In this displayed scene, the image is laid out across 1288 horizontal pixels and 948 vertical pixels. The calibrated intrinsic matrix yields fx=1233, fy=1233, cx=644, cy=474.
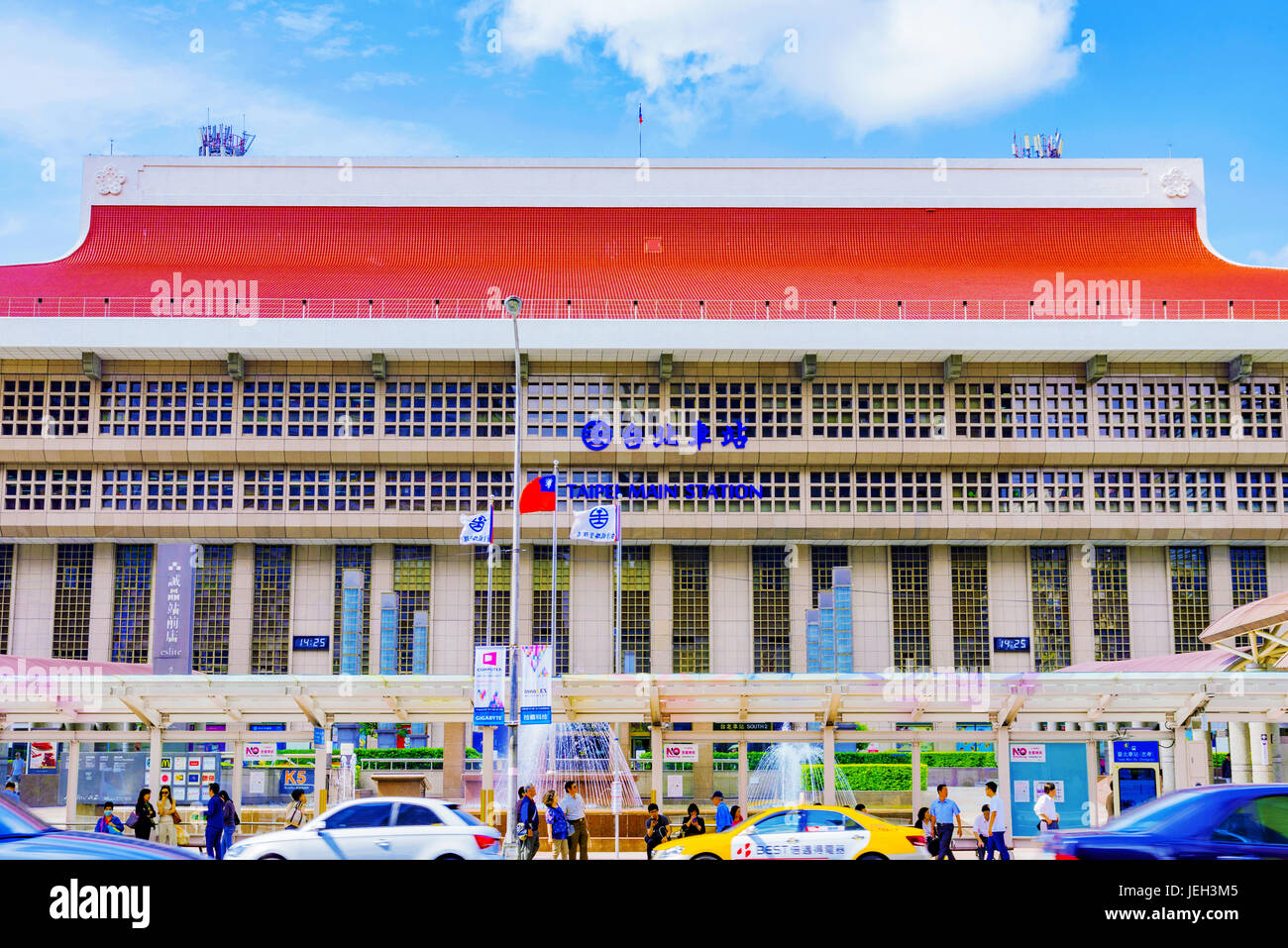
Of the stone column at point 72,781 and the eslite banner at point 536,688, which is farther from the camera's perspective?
the stone column at point 72,781

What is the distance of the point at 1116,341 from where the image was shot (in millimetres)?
46719

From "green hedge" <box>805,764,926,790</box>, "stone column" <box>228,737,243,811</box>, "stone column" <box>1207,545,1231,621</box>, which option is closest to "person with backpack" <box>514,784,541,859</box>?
"stone column" <box>228,737,243,811</box>

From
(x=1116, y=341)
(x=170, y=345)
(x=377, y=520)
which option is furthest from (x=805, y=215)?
(x=170, y=345)

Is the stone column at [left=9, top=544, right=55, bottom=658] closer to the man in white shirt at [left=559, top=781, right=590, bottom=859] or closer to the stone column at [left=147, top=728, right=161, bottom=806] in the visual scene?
the stone column at [left=147, top=728, right=161, bottom=806]

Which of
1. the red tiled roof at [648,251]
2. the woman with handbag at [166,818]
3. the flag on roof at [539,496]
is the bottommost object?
the woman with handbag at [166,818]

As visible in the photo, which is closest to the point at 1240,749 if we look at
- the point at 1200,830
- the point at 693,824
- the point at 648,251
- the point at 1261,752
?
the point at 1261,752

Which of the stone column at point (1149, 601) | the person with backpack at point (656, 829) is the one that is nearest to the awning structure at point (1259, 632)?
the person with backpack at point (656, 829)

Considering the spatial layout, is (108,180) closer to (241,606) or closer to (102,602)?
(102,602)

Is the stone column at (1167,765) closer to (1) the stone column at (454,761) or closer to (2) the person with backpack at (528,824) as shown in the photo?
(2) the person with backpack at (528,824)

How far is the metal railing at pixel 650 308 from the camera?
48281 millimetres

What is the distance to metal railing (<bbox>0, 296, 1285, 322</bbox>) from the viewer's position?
1901 inches

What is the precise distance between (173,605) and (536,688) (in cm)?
2482

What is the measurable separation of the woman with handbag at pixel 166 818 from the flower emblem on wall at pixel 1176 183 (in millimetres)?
48227

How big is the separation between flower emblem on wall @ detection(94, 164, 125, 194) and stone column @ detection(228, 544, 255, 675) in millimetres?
17869
